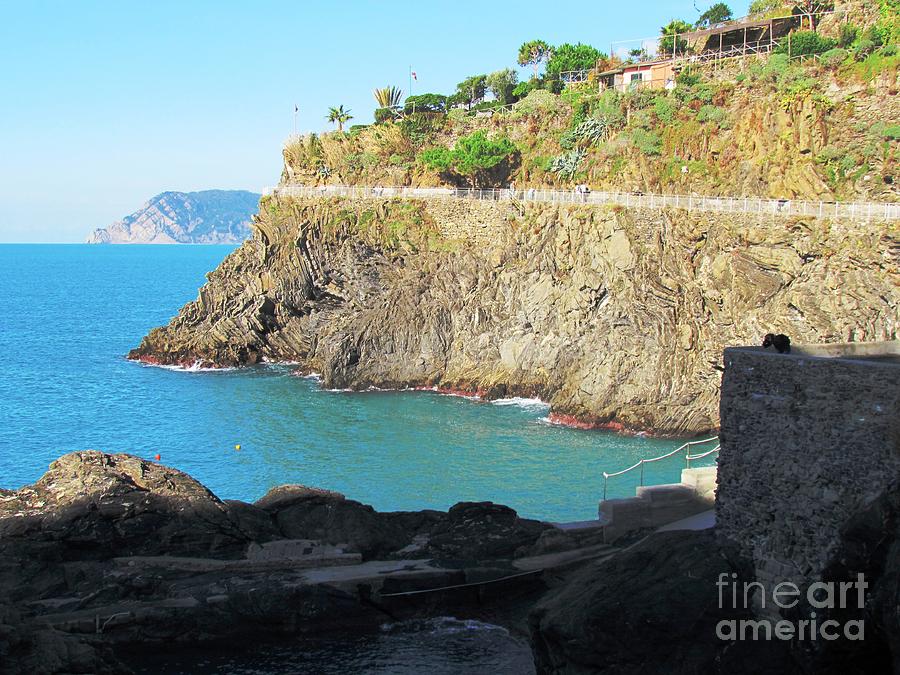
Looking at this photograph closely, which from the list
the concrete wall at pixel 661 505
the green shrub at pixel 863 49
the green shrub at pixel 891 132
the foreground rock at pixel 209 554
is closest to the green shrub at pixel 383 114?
the green shrub at pixel 863 49

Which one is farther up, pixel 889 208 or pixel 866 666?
pixel 889 208

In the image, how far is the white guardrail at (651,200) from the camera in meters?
40.7

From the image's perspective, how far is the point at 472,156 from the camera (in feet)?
Result: 195

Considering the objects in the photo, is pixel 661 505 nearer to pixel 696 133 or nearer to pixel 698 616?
pixel 698 616

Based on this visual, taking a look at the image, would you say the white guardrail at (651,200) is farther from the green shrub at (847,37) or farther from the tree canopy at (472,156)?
the green shrub at (847,37)

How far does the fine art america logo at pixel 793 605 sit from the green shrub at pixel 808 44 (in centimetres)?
4570

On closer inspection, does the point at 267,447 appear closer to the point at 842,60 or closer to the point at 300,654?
the point at 300,654

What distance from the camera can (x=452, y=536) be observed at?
25203mm

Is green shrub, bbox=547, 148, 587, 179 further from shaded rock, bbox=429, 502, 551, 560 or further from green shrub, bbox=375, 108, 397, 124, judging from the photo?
shaded rock, bbox=429, 502, 551, 560

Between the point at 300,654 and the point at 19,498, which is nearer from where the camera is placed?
the point at 300,654

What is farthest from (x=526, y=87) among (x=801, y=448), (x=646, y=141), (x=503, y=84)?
(x=801, y=448)

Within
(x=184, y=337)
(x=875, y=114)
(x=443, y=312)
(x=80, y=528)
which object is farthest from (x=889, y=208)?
(x=184, y=337)

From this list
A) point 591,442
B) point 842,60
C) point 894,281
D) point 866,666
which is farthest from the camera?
point 842,60

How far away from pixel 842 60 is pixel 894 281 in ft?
56.0
